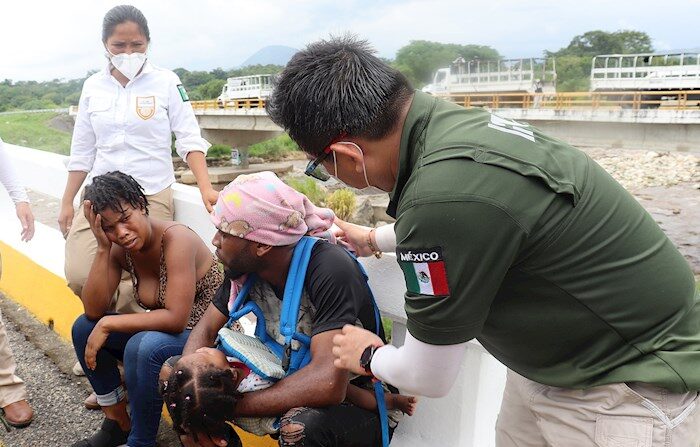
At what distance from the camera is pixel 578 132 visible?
18.4 metres

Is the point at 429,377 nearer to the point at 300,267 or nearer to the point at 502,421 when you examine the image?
the point at 502,421

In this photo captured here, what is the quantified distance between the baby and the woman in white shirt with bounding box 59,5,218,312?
1.35 meters

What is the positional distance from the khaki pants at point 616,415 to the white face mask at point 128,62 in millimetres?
2617

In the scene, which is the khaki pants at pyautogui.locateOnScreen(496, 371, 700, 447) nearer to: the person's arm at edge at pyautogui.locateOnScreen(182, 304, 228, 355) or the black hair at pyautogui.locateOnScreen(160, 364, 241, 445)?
the black hair at pyautogui.locateOnScreen(160, 364, 241, 445)

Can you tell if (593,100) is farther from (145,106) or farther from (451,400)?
(451,400)

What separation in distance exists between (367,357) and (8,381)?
7.38ft

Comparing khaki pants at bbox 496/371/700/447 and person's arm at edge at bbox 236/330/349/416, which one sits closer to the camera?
khaki pants at bbox 496/371/700/447

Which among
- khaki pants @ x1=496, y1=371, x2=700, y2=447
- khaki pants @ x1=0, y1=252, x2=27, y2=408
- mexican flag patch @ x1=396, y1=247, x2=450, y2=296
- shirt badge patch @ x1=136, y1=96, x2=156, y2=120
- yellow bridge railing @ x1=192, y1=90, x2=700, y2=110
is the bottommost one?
yellow bridge railing @ x1=192, y1=90, x2=700, y2=110

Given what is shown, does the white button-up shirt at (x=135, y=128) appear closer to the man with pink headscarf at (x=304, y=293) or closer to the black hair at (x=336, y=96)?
the man with pink headscarf at (x=304, y=293)

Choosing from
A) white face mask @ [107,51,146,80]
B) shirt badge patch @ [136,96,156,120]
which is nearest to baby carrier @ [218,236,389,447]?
shirt badge patch @ [136,96,156,120]

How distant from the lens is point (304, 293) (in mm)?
2033

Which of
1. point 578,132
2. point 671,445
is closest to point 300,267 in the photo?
point 671,445

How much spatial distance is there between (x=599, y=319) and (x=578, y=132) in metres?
→ 18.5

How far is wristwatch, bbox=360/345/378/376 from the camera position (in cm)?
150
